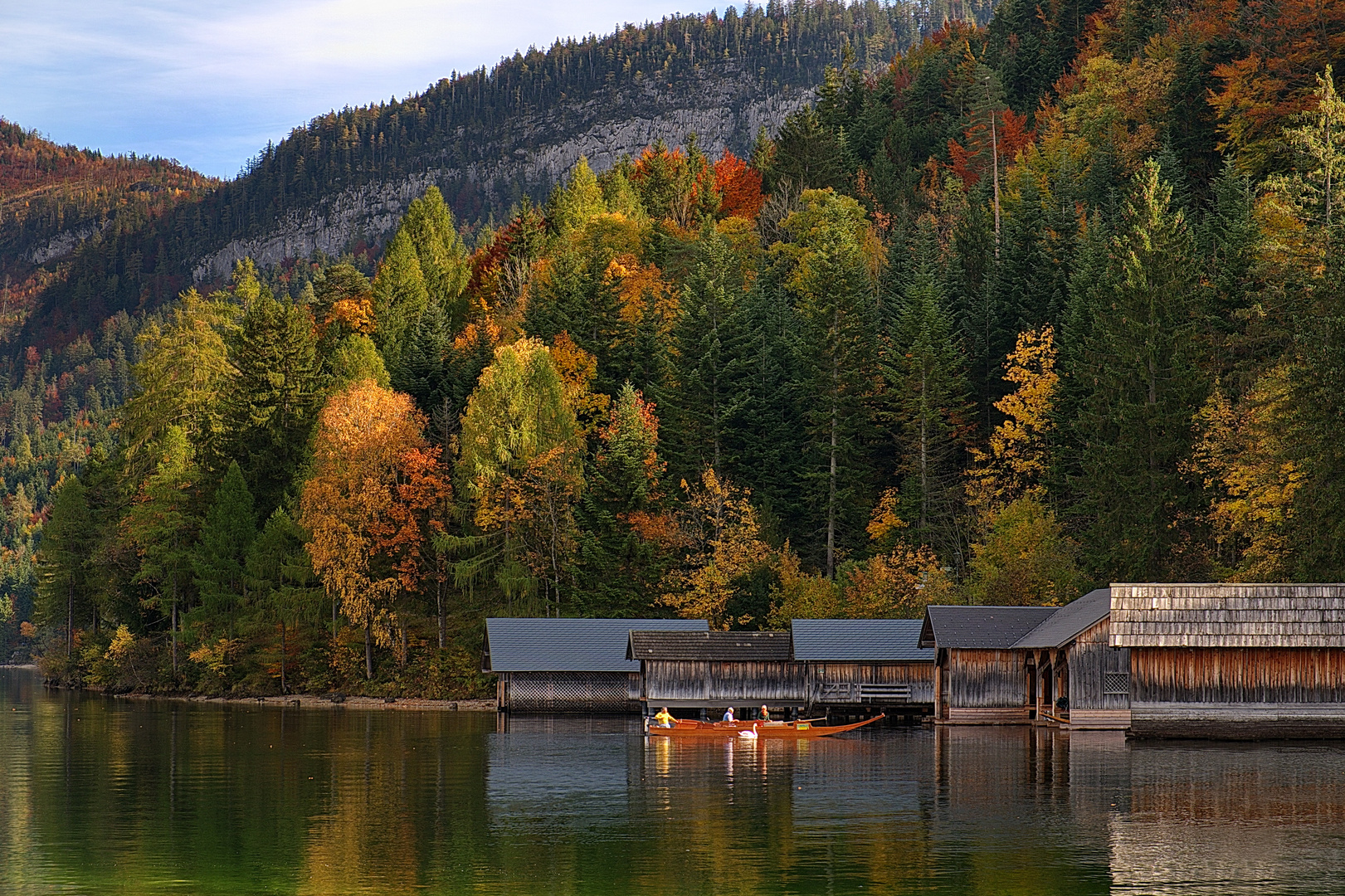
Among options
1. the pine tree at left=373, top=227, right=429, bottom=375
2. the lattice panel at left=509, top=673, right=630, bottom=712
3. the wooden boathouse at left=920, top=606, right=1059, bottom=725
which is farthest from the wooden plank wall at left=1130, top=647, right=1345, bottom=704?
the pine tree at left=373, top=227, right=429, bottom=375

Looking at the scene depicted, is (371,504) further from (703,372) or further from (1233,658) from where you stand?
(1233,658)

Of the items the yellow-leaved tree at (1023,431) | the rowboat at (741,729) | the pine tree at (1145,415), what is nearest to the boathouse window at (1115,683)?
the pine tree at (1145,415)

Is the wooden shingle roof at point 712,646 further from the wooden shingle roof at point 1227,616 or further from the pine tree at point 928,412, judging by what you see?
the wooden shingle roof at point 1227,616

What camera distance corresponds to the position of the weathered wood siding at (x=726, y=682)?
6638cm

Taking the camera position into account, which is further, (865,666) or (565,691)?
(565,691)

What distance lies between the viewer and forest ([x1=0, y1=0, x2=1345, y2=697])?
2486 inches

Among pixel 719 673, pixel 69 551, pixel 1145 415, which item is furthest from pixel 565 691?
pixel 69 551

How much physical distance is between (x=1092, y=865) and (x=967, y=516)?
51100mm

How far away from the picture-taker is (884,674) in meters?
65.7

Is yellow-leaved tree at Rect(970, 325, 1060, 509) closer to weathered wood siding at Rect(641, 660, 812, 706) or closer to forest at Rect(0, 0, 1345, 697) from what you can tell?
forest at Rect(0, 0, 1345, 697)

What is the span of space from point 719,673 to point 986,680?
13.6 meters

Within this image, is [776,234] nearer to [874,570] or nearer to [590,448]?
[590,448]

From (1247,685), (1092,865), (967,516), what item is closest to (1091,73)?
(967,516)

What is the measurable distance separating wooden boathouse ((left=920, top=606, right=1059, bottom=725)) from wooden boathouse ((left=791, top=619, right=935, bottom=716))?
5.00 metres
